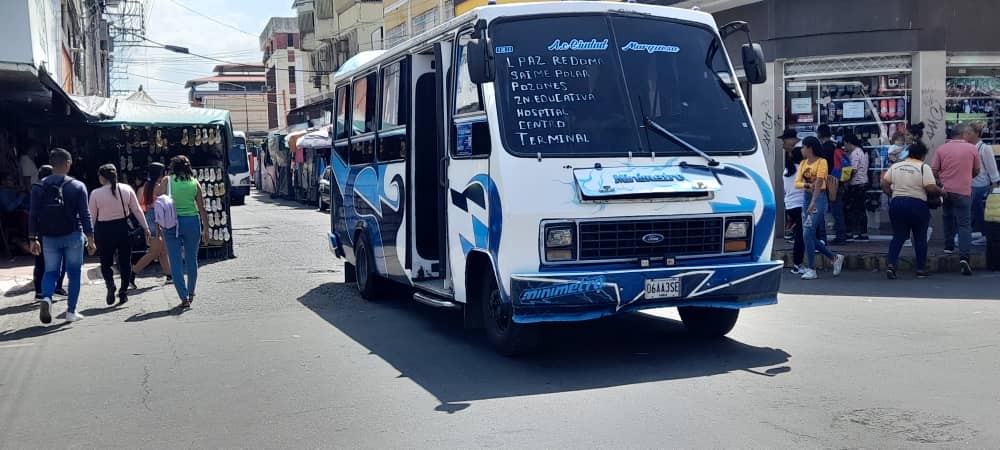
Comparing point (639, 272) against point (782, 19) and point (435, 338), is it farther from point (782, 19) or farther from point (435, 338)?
point (782, 19)

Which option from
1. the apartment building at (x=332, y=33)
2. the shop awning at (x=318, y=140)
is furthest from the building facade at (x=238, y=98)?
the shop awning at (x=318, y=140)

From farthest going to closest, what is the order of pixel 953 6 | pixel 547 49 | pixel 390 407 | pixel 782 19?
1. pixel 782 19
2. pixel 953 6
3. pixel 547 49
4. pixel 390 407

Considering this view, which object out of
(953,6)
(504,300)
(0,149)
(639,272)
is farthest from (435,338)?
(0,149)

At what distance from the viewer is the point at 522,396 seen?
6523mm

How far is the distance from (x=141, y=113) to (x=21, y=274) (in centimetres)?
343

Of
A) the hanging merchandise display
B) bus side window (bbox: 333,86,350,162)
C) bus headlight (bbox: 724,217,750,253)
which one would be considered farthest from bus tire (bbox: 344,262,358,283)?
the hanging merchandise display

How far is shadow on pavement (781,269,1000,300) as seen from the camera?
10.9 meters

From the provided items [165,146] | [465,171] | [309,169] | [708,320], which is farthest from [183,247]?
[309,169]

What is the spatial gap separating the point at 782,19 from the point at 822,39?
2.69 feet

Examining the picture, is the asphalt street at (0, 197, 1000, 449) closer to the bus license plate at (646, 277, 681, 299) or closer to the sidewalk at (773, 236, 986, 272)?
the bus license plate at (646, 277, 681, 299)

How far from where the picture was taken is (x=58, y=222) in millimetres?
10148

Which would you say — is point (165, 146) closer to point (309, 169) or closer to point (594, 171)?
point (594, 171)

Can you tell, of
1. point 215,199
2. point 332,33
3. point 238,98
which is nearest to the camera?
point 215,199

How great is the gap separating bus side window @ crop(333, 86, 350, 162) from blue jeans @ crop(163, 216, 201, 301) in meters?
1.93
